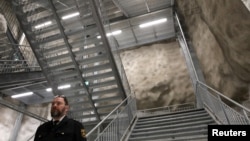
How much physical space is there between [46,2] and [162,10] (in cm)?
665

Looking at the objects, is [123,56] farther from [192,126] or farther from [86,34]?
[192,126]

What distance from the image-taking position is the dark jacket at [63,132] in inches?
87.4

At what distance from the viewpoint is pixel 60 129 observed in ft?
7.49

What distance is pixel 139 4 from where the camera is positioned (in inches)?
420

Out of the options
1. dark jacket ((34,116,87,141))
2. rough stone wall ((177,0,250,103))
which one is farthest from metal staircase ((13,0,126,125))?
dark jacket ((34,116,87,141))

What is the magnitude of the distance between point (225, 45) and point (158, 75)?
6.58 meters

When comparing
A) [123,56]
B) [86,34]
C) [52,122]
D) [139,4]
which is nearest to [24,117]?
[123,56]

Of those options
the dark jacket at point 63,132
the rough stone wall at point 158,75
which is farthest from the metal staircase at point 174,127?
the rough stone wall at point 158,75

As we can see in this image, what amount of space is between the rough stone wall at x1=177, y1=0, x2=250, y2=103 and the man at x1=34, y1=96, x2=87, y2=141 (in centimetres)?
438

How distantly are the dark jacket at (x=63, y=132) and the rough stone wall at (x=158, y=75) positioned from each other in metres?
9.66

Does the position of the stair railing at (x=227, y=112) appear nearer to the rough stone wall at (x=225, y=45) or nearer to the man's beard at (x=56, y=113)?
the rough stone wall at (x=225, y=45)

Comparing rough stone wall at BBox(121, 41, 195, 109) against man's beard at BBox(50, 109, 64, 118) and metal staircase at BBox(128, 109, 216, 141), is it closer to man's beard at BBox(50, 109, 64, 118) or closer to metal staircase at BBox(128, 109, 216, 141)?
metal staircase at BBox(128, 109, 216, 141)

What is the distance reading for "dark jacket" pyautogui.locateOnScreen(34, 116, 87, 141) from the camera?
7.29 feet

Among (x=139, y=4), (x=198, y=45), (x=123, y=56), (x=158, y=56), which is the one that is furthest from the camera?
(x=123, y=56)
